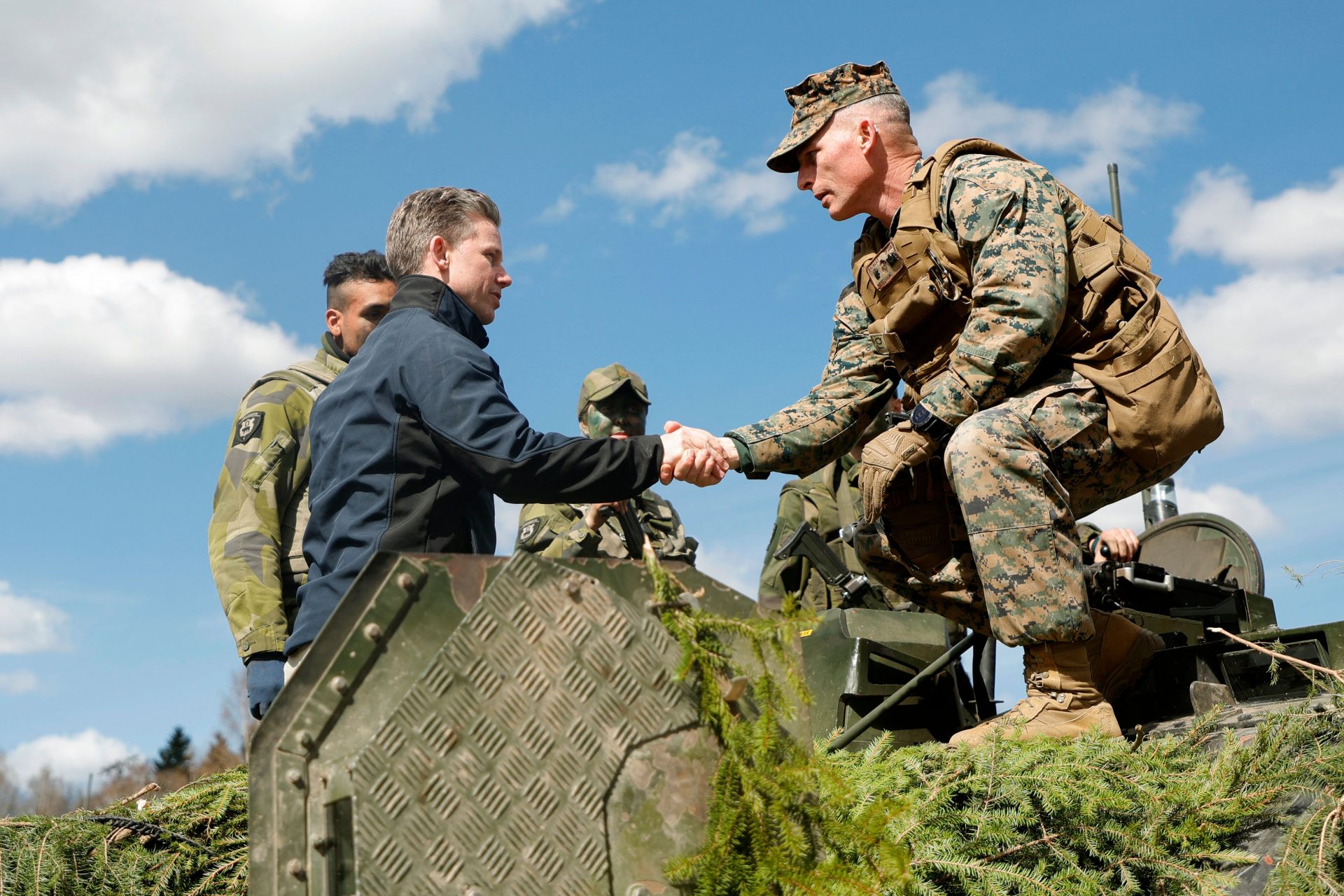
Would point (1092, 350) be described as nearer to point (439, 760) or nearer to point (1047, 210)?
point (1047, 210)

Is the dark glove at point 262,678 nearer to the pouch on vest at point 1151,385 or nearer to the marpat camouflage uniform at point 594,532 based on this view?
the marpat camouflage uniform at point 594,532

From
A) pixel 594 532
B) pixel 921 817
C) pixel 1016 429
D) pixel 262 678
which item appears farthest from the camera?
pixel 594 532

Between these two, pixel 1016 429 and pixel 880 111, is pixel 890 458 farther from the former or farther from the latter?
pixel 880 111

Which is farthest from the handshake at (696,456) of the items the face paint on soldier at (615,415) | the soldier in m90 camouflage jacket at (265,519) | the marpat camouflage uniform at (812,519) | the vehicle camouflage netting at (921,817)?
the face paint on soldier at (615,415)

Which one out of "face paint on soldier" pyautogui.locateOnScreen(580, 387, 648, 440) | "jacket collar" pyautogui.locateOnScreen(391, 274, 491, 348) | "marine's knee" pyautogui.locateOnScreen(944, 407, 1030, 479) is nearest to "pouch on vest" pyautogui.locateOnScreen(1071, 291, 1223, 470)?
"marine's knee" pyautogui.locateOnScreen(944, 407, 1030, 479)

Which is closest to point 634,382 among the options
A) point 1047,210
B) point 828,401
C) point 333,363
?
point 333,363

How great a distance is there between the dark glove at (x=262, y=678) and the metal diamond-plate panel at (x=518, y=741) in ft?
9.32

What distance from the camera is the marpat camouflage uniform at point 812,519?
27.8 ft

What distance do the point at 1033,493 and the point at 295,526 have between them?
3.15m

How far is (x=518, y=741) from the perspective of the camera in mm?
2338

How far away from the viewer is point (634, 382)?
362 inches

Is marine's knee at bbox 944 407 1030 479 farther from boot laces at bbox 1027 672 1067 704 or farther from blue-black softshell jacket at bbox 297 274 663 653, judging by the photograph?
blue-black softshell jacket at bbox 297 274 663 653

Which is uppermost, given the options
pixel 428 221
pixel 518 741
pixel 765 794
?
pixel 428 221

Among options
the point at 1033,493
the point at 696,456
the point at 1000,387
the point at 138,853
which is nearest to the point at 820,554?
the point at 696,456
